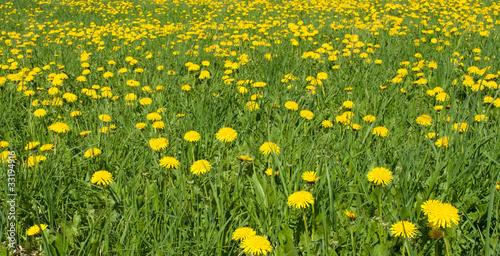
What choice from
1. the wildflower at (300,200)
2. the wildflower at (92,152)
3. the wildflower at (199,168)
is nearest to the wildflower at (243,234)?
the wildflower at (300,200)

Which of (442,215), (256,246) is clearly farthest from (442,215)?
(256,246)

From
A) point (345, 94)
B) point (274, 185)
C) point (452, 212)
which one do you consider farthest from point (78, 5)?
point (452, 212)

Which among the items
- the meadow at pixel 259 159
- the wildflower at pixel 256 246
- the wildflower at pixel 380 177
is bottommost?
the meadow at pixel 259 159

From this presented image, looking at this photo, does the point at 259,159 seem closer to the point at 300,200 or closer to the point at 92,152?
the point at 300,200

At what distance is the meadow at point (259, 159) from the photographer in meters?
1.40

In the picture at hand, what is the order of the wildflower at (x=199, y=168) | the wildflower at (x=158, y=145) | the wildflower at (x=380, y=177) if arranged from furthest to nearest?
the wildflower at (x=158, y=145)
the wildflower at (x=199, y=168)
the wildflower at (x=380, y=177)

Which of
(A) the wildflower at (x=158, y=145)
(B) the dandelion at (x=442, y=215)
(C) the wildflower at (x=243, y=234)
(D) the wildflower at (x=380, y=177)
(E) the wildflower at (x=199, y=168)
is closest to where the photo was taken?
(B) the dandelion at (x=442, y=215)

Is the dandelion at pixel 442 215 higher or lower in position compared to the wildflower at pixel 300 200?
higher

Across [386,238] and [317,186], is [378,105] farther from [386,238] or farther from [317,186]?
[386,238]

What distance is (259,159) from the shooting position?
169 centimetres

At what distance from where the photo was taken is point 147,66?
13.8ft

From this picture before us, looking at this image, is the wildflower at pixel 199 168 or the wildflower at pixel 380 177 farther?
the wildflower at pixel 199 168

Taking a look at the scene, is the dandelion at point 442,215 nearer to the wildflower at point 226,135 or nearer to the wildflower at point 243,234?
the wildflower at point 243,234

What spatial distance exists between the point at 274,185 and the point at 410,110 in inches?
60.6
